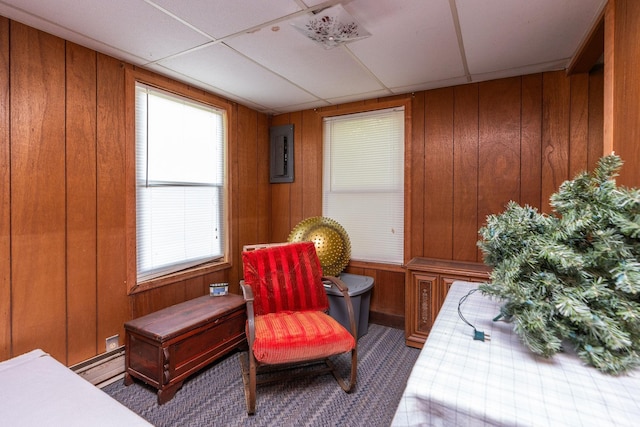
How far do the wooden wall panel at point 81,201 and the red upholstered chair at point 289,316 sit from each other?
1.08 metres

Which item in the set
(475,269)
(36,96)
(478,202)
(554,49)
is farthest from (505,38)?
(36,96)

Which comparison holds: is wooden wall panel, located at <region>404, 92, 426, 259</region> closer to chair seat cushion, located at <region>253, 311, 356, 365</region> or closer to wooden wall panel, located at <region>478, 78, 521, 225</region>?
wooden wall panel, located at <region>478, 78, 521, 225</region>

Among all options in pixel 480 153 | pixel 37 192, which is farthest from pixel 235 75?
pixel 480 153

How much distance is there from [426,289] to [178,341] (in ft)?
6.67

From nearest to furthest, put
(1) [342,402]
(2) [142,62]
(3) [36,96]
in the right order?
(3) [36,96], (1) [342,402], (2) [142,62]

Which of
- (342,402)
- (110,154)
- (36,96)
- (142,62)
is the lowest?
(342,402)

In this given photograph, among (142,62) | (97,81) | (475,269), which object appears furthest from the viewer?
(475,269)

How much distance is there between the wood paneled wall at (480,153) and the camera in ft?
8.29

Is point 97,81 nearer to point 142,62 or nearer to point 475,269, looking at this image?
point 142,62

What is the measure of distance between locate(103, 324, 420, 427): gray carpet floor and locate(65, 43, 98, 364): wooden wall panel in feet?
1.58

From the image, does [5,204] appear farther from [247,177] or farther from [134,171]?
[247,177]

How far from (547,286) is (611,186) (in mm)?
370

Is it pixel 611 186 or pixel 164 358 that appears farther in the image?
pixel 164 358

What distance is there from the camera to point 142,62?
7.80 feet
